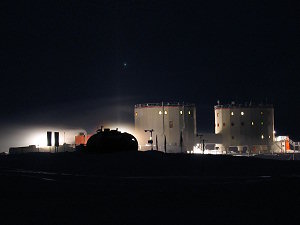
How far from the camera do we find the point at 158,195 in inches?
619

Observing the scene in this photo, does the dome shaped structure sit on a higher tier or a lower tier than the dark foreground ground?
higher

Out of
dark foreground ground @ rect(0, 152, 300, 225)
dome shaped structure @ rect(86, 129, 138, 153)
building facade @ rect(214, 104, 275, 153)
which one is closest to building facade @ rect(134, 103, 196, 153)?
building facade @ rect(214, 104, 275, 153)

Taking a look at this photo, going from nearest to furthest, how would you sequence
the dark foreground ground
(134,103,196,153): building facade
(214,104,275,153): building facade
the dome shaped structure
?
the dark foreground ground
the dome shaped structure
(134,103,196,153): building facade
(214,104,275,153): building facade

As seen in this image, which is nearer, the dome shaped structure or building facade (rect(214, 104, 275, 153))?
the dome shaped structure

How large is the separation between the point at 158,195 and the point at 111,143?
26.4m

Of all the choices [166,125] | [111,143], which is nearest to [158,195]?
[111,143]

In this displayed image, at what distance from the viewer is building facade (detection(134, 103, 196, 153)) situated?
268 ft

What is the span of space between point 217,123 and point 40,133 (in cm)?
3207

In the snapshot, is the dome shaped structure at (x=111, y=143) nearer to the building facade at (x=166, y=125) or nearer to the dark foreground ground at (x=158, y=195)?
the dark foreground ground at (x=158, y=195)

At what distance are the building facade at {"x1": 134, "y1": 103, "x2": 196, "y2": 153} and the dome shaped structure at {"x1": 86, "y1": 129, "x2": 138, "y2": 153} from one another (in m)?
37.9

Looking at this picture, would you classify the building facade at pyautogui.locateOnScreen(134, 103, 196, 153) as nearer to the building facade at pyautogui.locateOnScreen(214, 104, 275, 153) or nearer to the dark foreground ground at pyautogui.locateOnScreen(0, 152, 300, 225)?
the building facade at pyautogui.locateOnScreen(214, 104, 275, 153)

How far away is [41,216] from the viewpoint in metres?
11.7

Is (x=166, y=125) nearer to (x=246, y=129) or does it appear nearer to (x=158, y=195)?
(x=246, y=129)

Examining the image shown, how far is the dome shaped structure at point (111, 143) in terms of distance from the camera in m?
41.8
